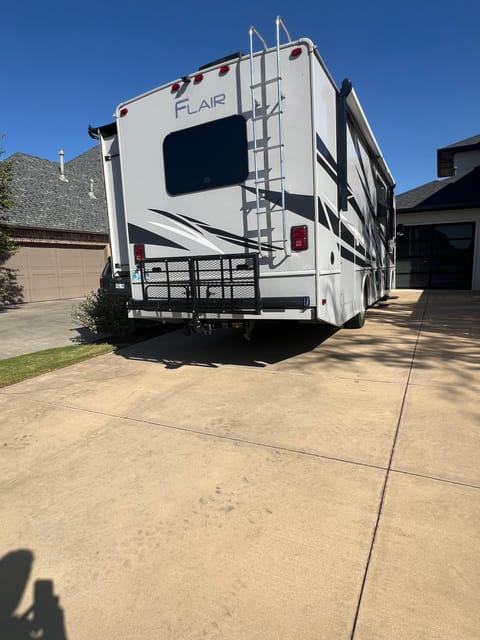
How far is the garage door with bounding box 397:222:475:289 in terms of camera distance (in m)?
16.8

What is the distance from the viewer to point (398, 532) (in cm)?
222

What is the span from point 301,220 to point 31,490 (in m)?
3.60

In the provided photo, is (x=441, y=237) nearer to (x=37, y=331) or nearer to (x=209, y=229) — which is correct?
(x=209, y=229)

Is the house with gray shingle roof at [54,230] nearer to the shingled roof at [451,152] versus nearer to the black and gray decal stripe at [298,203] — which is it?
the black and gray decal stripe at [298,203]

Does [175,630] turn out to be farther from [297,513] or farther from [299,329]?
[299,329]

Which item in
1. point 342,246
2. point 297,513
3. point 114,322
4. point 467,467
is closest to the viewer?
point 297,513

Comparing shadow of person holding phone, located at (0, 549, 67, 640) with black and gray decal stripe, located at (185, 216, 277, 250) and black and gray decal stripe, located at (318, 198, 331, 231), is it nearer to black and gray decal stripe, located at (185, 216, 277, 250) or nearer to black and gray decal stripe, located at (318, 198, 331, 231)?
black and gray decal stripe, located at (185, 216, 277, 250)

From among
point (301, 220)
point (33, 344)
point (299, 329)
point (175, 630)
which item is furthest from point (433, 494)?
point (33, 344)

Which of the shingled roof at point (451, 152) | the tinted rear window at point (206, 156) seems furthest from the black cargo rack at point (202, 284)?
the shingled roof at point (451, 152)

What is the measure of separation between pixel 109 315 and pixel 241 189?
399cm

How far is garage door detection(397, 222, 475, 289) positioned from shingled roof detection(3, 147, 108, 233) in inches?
543

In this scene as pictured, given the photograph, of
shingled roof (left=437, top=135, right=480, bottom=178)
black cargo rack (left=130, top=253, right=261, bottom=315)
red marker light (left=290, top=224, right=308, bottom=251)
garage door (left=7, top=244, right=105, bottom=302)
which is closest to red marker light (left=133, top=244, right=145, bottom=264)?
black cargo rack (left=130, top=253, right=261, bottom=315)

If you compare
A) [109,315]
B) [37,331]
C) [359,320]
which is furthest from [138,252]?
[37,331]

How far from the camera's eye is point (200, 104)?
497 centimetres
